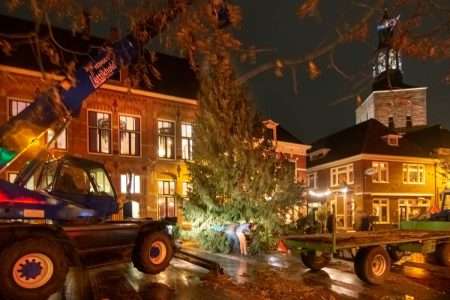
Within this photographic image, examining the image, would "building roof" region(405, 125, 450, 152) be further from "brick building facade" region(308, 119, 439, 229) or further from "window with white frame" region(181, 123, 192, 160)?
"window with white frame" region(181, 123, 192, 160)

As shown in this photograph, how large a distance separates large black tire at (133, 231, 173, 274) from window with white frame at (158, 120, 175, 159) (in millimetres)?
14967

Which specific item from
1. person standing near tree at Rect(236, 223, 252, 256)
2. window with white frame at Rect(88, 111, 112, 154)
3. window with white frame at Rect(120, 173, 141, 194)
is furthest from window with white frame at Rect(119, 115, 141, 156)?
person standing near tree at Rect(236, 223, 252, 256)

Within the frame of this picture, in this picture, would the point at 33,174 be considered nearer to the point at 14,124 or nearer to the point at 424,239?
the point at 14,124

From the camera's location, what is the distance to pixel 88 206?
11625 millimetres

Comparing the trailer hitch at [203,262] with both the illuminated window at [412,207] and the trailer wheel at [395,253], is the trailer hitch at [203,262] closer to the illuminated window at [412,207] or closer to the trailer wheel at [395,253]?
the trailer wheel at [395,253]

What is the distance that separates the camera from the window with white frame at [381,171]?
1687 inches

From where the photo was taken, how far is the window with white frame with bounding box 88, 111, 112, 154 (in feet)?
80.2

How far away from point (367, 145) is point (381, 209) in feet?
18.6

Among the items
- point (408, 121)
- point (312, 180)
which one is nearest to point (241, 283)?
point (312, 180)

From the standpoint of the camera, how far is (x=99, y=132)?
24688 mm

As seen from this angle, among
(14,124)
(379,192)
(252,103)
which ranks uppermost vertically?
(252,103)

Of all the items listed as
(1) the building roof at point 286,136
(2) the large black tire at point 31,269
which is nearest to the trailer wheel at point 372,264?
(2) the large black tire at point 31,269

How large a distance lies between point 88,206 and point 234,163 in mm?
8456

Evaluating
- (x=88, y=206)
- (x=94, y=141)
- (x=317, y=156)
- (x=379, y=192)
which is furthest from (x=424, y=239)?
(x=317, y=156)
